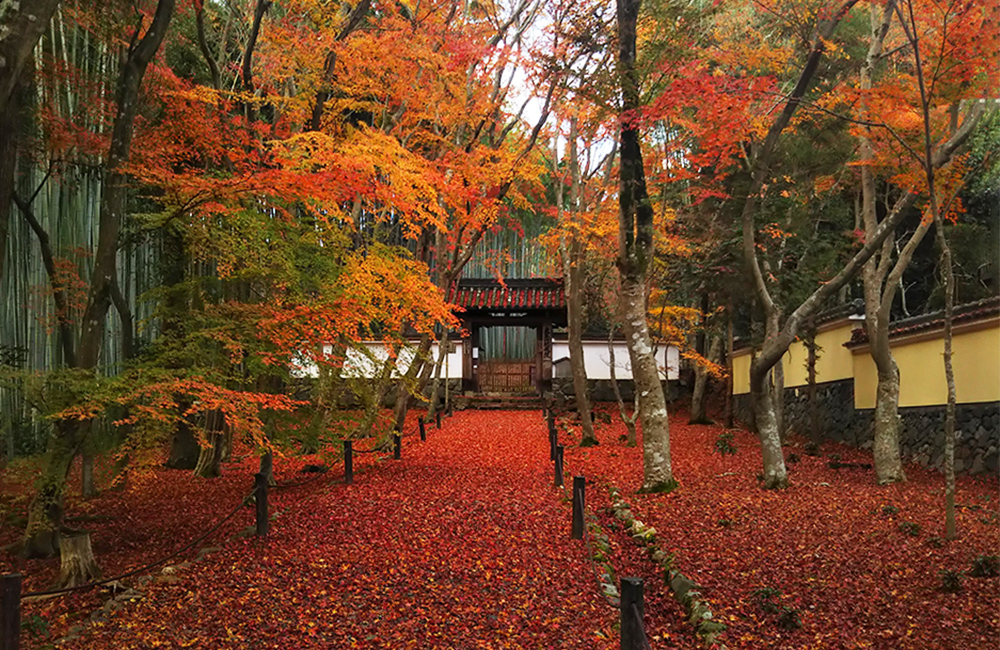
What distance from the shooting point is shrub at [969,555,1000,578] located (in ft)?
15.4

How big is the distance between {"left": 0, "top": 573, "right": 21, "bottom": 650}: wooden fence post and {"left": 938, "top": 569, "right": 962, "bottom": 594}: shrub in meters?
5.43

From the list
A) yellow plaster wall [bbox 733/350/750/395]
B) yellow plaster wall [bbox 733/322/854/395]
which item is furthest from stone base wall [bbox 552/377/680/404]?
yellow plaster wall [bbox 733/322/854/395]

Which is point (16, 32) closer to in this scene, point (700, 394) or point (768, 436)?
point (768, 436)

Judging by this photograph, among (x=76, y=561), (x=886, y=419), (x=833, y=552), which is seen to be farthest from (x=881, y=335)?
(x=76, y=561)

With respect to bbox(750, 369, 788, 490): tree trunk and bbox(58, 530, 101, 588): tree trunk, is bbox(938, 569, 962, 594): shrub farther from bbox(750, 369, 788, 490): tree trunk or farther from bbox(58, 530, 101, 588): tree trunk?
bbox(58, 530, 101, 588): tree trunk

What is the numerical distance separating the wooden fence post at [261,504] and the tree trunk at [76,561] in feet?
4.61

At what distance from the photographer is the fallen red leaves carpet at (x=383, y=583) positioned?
4312 millimetres

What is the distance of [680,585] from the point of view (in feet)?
16.6

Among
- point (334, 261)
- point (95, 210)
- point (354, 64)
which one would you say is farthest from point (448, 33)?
point (95, 210)

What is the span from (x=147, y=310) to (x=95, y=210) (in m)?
2.87

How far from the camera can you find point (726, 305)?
15.2m

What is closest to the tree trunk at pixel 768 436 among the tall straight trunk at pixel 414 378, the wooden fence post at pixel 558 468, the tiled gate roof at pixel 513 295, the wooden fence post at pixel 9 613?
the wooden fence post at pixel 558 468

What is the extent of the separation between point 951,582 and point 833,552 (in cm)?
110

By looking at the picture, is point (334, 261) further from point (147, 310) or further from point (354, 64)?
point (147, 310)
